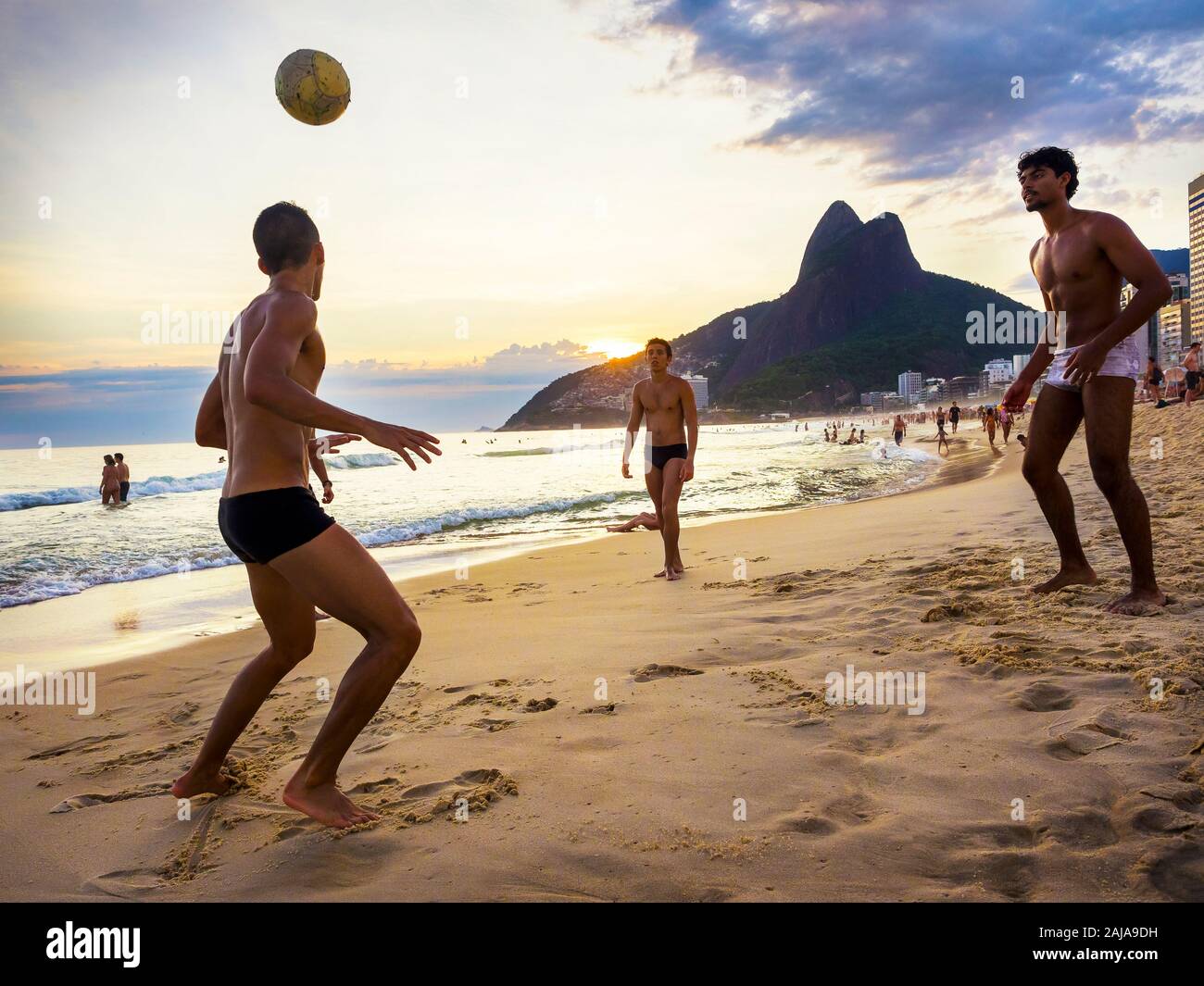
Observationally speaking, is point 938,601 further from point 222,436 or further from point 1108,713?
point 222,436

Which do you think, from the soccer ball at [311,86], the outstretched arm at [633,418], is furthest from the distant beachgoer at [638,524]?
the soccer ball at [311,86]

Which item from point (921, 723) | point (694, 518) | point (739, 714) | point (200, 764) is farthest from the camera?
point (694, 518)

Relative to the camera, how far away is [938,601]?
4.82 metres

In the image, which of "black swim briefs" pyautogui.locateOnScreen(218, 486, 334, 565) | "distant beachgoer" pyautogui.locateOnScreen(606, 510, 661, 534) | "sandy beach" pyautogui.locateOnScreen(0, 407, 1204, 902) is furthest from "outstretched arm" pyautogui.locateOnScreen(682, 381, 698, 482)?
"black swim briefs" pyautogui.locateOnScreen(218, 486, 334, 565)

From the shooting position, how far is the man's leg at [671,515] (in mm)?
7195

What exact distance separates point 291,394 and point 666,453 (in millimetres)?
5471

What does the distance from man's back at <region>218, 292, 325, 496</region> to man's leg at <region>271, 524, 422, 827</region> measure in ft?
0.92

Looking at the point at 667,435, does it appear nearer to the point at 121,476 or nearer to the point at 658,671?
the point at 658,671

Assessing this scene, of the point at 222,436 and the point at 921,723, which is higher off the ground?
the point at 222,436

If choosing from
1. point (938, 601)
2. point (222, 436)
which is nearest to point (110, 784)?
point (222, 436)

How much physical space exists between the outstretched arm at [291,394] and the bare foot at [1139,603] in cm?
387

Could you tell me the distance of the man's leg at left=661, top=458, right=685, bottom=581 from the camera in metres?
7.20

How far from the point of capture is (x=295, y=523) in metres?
2.55
